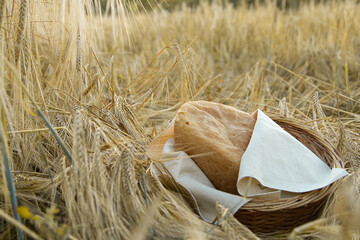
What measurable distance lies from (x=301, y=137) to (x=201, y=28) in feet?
10.2

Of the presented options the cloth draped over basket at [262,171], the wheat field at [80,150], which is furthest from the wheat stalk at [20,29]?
the cloth draped over basket at [262,171]

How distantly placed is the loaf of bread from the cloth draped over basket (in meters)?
0.03

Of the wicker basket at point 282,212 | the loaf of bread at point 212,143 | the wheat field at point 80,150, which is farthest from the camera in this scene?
the loaf of bread at point 212,143

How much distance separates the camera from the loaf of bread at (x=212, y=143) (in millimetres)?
1189

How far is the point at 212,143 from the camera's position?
A: 3.91 feet

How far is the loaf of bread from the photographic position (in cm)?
119

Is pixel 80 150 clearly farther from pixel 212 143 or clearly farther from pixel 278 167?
pixel 278 167

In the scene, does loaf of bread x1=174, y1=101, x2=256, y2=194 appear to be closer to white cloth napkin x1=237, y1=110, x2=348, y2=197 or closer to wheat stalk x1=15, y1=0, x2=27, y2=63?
white cloth napkin x1=237, y1=110, x2=348, y2=197

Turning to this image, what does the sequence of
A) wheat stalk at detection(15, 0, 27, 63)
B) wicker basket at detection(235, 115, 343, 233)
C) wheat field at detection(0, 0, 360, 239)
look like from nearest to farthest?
wheat field at detection(0, 0, 360, 239), wheat stalk at detection(15, 0, 27, 63), wicker basket at detection(235, 115, 343, 233)

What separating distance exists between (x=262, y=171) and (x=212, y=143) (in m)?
0.19

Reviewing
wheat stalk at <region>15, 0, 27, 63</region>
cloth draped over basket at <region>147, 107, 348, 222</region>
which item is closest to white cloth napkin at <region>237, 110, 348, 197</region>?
cloth draped over basket at <region>147, 107, 348, 222</region>

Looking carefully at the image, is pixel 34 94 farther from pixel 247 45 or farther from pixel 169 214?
pixel 247 45

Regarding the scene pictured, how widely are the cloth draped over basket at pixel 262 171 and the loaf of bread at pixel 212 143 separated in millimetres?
34

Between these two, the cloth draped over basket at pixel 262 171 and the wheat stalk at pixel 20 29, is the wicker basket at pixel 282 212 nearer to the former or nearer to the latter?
the cloth draped over basket at pixel 262 171
